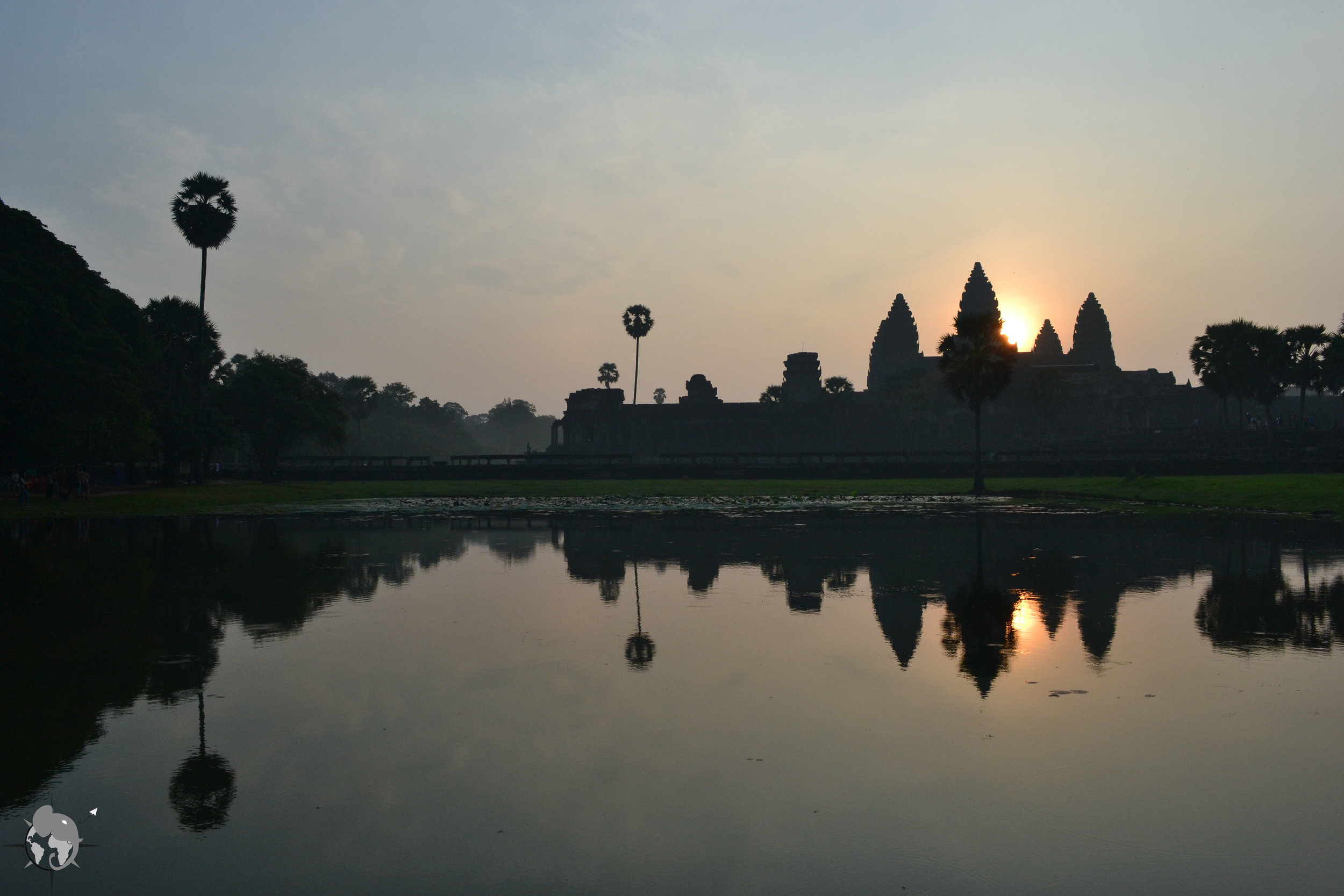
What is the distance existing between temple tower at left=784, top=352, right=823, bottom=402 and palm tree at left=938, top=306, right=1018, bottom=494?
6957 centimetres

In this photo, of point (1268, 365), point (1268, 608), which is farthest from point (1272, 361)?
point (1268, 608)

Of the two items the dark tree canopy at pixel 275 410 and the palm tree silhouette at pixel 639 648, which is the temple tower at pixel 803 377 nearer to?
the dark tree canopy at pixel 275 410

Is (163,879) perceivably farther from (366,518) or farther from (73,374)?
(73,374)

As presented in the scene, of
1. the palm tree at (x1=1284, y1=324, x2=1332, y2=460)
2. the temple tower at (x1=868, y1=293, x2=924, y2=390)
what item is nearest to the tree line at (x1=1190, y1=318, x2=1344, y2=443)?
the palm tree at (x1=1284, y1=324, x2=1332, y2=460)

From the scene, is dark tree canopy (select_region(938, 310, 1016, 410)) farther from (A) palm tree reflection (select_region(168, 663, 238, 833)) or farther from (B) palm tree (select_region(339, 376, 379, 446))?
(B) palm tree (select_region(339, 376, 379, 446))

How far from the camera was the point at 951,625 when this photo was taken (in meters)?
10.5

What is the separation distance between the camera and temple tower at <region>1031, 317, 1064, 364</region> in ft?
423

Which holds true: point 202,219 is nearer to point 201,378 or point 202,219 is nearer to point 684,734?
point 201,378

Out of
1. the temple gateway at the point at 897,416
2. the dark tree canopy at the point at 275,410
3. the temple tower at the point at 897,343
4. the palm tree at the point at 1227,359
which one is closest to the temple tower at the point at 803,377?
the temple gateway at the point at 897,416

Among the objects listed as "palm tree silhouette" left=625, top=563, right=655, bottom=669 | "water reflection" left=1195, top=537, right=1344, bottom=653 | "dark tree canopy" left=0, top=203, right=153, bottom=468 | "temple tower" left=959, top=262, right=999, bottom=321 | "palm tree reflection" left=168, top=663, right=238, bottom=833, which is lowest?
"palm tree reflection" left=168, top=663, right=238, bottom=833

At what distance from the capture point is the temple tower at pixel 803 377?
116 m

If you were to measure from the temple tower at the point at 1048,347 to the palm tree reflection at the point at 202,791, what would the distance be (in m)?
132

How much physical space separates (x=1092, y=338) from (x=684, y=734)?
449 ft

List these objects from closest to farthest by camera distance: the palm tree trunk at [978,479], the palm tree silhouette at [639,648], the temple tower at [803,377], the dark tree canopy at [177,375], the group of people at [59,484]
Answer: the palm tree silhouette at [639,648] → the group of people at [59,484] → the palm tree trunk at [978,479] → the dark tree canopy at [177,375] → the temple tower at [803,377]
